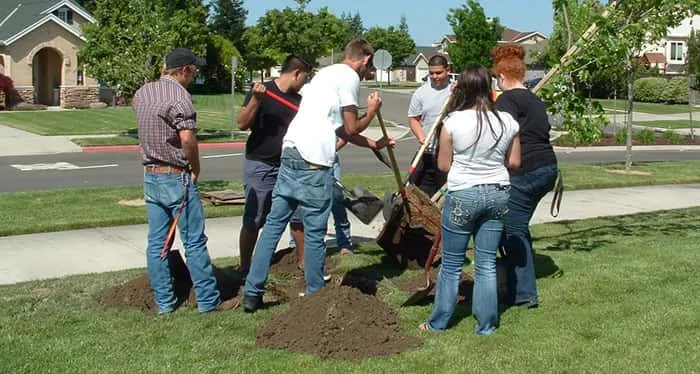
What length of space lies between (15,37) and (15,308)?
33271 millimetres

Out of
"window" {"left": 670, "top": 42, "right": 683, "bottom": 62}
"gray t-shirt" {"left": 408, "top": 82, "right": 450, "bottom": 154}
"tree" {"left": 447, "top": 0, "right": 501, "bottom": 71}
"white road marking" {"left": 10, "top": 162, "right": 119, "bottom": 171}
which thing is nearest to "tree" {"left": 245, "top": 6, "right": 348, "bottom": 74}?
"tree" {"left": 447, "top": 0, "right": 501, "bottom": 71}

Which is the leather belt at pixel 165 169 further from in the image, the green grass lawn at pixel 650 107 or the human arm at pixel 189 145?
the green grass lawn at pixel 650 107

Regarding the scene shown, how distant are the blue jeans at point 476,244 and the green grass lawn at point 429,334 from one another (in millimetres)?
144

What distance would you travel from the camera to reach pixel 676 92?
52438mm

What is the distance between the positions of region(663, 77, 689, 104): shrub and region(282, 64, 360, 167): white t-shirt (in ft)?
166

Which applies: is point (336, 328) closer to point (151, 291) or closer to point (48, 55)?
point (151, 291)

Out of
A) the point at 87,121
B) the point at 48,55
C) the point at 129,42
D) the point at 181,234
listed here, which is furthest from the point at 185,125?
the point at 48,55

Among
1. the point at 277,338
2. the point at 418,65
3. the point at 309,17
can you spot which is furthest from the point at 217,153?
the point at 418,65

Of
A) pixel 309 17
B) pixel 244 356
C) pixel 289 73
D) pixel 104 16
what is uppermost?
pixel 309 17

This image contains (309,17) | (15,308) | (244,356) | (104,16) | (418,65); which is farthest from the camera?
(418,65)

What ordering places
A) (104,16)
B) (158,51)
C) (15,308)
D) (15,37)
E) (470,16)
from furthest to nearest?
(470,16) → (15,37) → (104,16) → (158,51) → (15,308)

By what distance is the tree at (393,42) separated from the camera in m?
90.5

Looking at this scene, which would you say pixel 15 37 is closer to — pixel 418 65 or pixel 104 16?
pixel 104 16

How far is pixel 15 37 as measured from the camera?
3650cm
